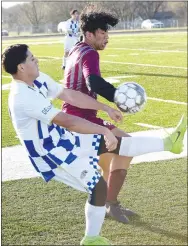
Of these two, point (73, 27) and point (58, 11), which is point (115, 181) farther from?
point (58, 11)

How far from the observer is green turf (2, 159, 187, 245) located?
15.6 feet

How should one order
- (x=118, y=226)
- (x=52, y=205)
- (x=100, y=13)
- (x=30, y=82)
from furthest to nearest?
(x=52, y=205), (x=118, y=226), (x=100, y=13), (x=30, y=82)

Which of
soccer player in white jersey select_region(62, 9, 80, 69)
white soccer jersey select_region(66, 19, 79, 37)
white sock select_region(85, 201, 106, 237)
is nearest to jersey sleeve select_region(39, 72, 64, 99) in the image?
white sock select_region(85, 201, 106, 237)

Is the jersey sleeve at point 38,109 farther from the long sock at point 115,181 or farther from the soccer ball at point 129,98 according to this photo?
the long sock at point 115,181

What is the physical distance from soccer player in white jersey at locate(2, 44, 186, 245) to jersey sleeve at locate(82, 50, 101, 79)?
203 millimetres

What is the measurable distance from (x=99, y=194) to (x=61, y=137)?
1.81 feet

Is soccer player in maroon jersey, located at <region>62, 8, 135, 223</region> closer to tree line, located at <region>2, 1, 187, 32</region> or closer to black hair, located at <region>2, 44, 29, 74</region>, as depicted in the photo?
black hair, located at <region>2, 44, 29, 74</region>

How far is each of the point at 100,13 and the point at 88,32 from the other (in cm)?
19

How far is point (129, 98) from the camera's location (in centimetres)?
460

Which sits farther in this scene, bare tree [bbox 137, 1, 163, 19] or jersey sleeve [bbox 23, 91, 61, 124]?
bare tree [bbox 137, 1, 163, 19]

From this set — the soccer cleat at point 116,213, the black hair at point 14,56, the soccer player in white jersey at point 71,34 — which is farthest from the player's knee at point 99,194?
the soccer player in white jersey at point 71,34

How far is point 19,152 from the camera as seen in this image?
778 cm

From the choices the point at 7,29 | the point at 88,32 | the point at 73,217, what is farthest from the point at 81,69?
the point at 7,29

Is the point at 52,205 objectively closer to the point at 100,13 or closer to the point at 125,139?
the point at 125,139
